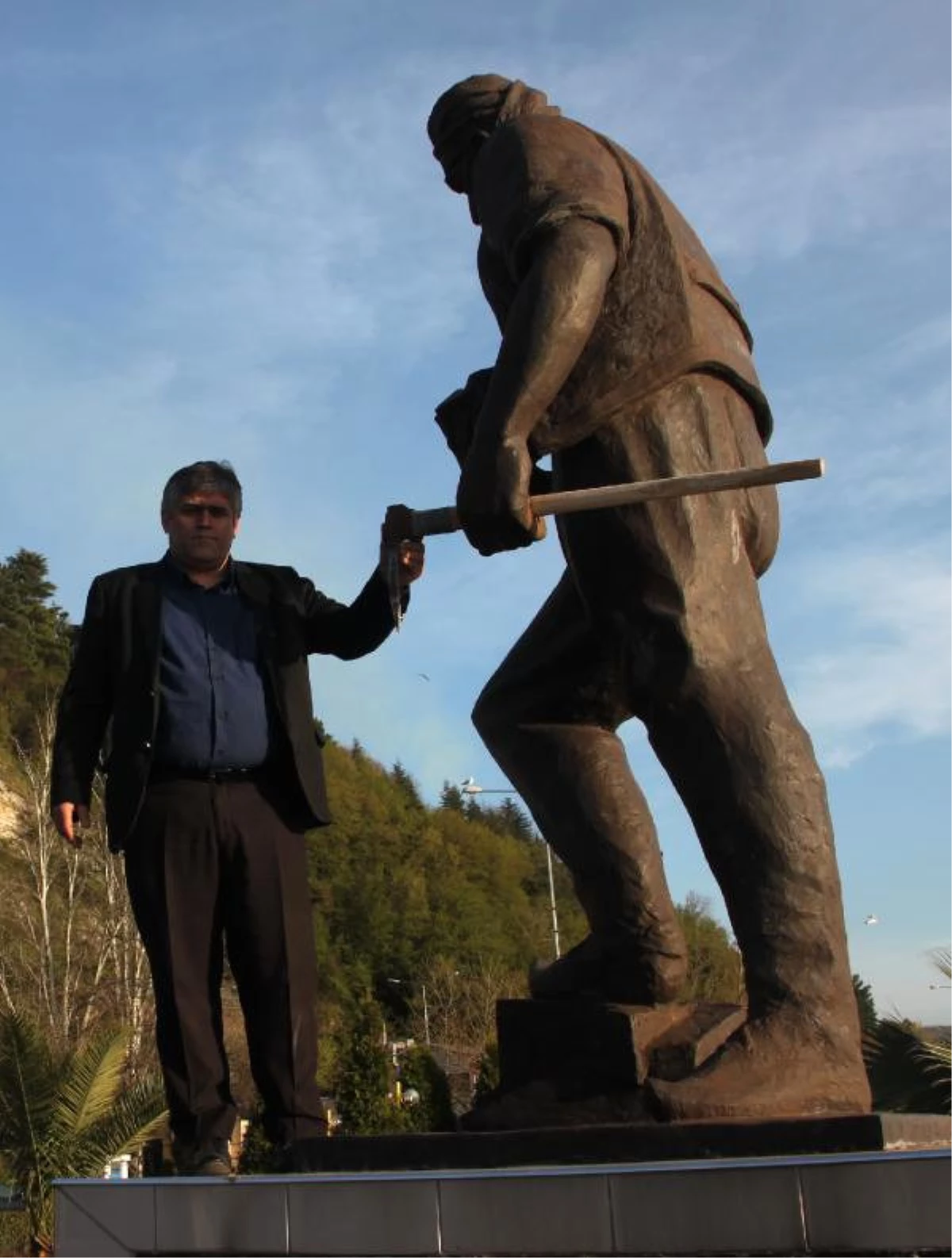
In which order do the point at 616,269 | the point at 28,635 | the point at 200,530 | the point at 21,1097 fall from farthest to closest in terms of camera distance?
1. the point at 28,635
2. the point at 21,1097
3. the point at 200,530
4. the point at 616,269

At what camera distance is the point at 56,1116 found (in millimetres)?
13812

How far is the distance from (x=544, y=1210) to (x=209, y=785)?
1.69m

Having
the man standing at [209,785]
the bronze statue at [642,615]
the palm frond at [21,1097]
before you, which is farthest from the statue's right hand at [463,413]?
the palm frond at [21,1097]

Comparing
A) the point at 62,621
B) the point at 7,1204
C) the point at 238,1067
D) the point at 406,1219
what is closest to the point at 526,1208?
the point at 406,1219

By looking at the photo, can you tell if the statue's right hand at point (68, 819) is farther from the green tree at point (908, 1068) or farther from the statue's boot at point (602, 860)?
the green tree at point (908, 1068)

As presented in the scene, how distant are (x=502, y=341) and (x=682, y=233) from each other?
0.67 meters

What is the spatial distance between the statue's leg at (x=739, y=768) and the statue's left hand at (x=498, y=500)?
254mm

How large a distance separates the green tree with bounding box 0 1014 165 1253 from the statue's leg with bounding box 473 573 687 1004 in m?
10.6

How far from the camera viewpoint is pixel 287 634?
4.37 m

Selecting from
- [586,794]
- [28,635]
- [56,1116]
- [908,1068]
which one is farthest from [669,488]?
[28,635]

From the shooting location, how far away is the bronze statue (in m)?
3.31

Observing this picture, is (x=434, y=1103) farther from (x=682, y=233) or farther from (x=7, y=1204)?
(x=682, y=233)

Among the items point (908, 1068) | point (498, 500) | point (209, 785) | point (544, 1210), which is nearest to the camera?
point (544, 1210)

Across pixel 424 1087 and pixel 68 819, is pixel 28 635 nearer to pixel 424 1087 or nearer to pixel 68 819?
pixel 424 1087
